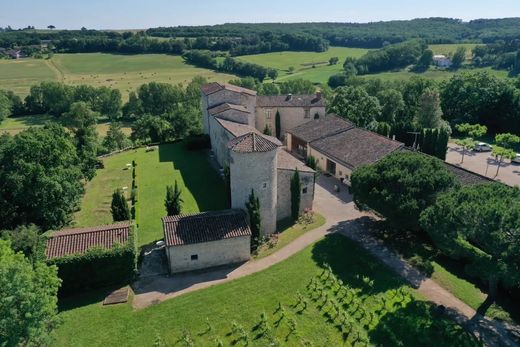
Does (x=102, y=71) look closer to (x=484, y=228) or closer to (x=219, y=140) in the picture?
(x=219, y=140)

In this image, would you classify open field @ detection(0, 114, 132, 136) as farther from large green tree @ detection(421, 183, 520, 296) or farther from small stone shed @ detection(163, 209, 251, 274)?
large green tree @ detection(421, 183, 520, 296)

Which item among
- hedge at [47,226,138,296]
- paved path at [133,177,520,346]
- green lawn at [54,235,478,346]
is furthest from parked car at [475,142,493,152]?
hedge at [47,226,138,296]

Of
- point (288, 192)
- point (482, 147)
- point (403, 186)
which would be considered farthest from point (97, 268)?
point (482, 147)

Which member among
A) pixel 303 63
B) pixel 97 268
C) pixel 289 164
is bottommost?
pixel 303 63

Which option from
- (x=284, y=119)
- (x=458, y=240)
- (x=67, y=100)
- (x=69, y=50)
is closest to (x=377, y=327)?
(x=458, y=240)

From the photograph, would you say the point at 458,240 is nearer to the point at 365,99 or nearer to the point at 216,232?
the point at 216,232

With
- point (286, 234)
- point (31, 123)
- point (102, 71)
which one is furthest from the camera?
point (102, 71)

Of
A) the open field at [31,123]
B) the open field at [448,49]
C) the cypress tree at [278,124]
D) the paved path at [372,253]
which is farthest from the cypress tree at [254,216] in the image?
the open field at [448,49]
